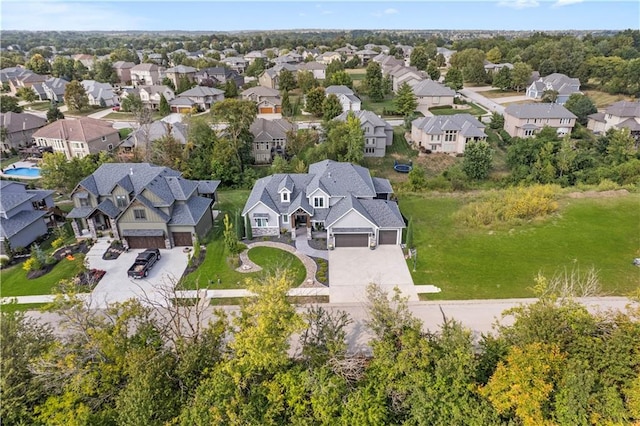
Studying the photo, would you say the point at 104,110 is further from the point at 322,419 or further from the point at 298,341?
the point at 322,419

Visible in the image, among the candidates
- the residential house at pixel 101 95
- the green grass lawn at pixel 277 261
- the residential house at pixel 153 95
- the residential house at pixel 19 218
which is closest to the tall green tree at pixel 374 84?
the residential house at pixel 153 95

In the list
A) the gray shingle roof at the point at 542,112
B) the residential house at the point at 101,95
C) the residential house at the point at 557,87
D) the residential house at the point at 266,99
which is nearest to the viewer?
the gray shingle roof at the point at 542,112

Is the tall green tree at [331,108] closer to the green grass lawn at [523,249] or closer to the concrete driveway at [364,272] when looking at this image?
the green grass lawn at [523,249]

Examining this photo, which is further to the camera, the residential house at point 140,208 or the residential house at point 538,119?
the residential house at point 538,119

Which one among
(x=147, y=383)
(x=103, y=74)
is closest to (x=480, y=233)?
(x=147, y=383)

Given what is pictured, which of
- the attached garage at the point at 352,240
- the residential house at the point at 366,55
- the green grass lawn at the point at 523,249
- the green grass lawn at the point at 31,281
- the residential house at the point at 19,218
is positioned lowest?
the green grass lawn at the point at 31,281
